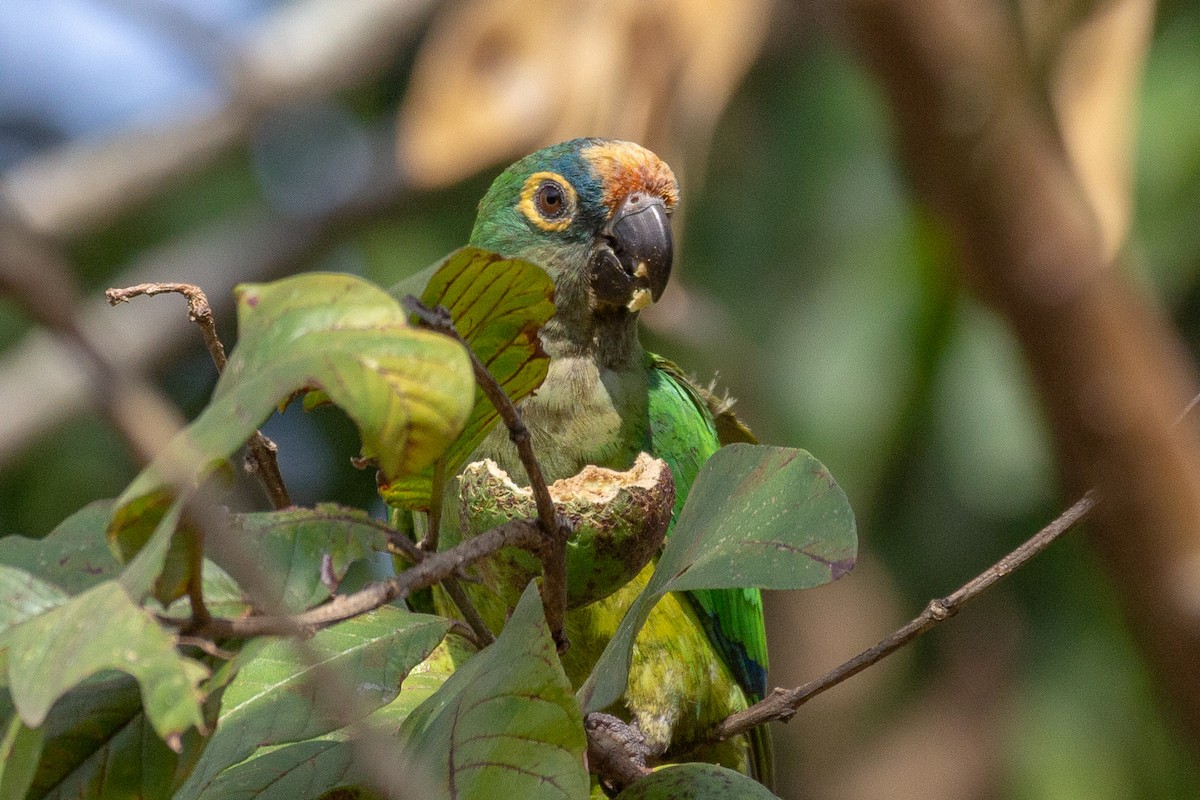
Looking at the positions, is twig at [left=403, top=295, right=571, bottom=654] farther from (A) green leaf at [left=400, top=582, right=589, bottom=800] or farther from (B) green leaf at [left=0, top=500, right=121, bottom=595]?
(B) green leaf at [left=0, top=500, right=121, bottom=595]

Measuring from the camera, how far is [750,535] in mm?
1116

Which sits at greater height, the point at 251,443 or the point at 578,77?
the point at 578,77

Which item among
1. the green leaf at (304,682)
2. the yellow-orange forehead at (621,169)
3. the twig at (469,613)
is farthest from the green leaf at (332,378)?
the yellow-orange forehead at (621,169)

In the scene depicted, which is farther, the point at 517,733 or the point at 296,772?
the point at 296,772

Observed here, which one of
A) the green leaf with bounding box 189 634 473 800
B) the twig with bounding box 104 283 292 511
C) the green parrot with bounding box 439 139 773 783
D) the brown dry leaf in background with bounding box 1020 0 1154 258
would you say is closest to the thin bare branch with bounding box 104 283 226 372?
the twig with bounding box 104 283 292 511

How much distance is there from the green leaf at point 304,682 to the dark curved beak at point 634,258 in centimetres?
115

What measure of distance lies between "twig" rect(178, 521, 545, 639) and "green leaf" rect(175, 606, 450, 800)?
0.19 metres

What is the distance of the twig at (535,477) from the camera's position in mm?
980

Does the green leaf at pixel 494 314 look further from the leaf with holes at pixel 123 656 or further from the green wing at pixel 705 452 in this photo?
the green wing at pixel 705 452

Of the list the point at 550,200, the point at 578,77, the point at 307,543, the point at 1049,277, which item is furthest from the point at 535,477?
the point at 578,77

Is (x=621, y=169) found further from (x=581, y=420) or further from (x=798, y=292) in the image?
(x=798, y=292)

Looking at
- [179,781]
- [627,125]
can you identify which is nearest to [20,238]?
[179,781]

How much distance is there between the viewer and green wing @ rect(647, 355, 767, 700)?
89.6 inches

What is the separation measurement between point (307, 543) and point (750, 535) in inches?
14.0
